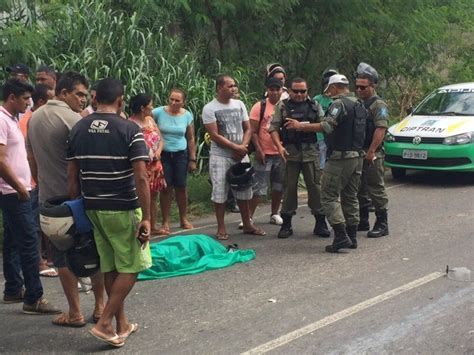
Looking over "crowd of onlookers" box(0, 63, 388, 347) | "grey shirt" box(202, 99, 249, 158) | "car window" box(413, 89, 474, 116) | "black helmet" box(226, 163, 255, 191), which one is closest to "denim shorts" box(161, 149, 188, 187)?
"crowd of onlookers" box(0, 63, 388, 347)

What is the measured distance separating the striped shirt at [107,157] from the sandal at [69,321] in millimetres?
1033

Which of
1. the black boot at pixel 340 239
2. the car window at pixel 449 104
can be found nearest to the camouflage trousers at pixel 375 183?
the black boot at pixel 340 239

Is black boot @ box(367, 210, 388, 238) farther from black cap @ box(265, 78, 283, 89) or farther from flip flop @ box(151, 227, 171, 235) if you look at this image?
flip flop @ box(151, 227, 171, 235)

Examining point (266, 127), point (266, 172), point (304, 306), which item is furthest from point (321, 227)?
point (304, 306)

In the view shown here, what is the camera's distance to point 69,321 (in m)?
5.48

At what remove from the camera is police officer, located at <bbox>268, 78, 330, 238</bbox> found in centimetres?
805

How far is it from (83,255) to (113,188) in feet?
1.77

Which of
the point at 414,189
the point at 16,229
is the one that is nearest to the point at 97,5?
the point at 414,189

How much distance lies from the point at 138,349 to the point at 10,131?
1.93m

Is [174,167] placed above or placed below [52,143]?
below

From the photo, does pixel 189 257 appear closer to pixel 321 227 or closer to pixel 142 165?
pixel 321 227

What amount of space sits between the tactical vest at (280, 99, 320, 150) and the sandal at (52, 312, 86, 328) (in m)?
3.49

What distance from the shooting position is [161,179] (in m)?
8.41

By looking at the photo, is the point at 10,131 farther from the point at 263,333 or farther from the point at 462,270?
the point at 462,270
